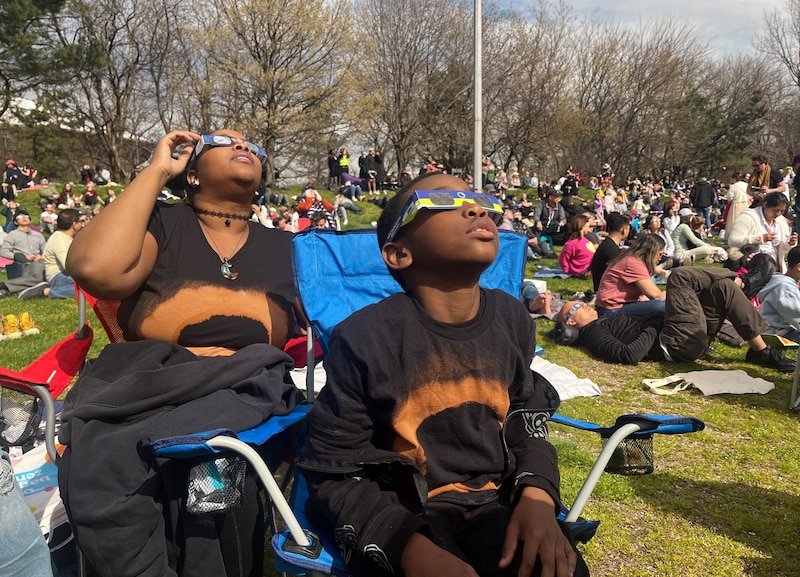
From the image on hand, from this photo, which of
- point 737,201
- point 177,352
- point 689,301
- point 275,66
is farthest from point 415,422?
point 275,66

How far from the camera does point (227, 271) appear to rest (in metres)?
2.33

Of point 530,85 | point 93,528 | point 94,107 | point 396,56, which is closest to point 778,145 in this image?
point 530,85

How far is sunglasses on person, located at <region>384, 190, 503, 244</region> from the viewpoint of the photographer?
165cm

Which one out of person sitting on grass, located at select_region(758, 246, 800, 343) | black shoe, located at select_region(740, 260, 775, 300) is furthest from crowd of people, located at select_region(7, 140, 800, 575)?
black shoe, located at select_region(740, 260, 775, 300)

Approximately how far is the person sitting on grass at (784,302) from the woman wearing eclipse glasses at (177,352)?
15.4 feet

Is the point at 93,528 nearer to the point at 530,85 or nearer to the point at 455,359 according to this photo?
the point at 455,359

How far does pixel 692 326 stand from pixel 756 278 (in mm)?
2222

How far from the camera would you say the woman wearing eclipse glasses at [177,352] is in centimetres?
175

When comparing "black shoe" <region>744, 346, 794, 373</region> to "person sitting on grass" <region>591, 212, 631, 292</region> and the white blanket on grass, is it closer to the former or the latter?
the white blanket on grass

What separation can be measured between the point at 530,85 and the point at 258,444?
3283cm

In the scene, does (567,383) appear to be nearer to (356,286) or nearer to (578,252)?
(356,286)

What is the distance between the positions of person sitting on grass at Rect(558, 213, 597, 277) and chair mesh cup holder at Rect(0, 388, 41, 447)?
8.64 meters

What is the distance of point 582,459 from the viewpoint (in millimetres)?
3555

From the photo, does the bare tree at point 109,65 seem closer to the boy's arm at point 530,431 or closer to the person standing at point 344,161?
the person standing at point 344,161
